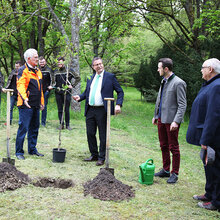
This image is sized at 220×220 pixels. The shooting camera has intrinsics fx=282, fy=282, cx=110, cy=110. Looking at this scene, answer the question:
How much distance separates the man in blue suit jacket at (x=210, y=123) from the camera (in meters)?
3.67

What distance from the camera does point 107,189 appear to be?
429 cm

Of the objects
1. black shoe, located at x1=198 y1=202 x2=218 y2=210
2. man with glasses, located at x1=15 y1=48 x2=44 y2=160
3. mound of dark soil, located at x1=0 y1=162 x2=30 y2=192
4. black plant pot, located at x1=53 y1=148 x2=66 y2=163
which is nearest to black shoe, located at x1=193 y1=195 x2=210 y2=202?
black shoe, located at x1=198 y1=202 x2=218 y2=210

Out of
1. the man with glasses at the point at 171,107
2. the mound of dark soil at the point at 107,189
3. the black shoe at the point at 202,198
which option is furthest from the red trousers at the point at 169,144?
the mound of dark soil at the point at 107,189

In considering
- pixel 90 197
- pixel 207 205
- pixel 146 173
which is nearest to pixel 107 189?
pixel 90 197

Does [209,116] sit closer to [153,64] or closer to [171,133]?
[171,133]

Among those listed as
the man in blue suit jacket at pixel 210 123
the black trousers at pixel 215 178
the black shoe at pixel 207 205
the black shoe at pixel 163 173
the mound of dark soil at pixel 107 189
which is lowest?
the black shoe at pixel 163 173

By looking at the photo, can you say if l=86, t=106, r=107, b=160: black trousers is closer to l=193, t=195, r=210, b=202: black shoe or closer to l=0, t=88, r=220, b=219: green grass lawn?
l=0, t=88, r=220, b=219: green grass lawn

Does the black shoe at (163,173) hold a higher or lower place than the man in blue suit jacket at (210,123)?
lower

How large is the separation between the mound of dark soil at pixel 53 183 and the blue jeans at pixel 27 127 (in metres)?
1.47

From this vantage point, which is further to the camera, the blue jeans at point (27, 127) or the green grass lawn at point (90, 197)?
the blue jeans at point (27, 127)

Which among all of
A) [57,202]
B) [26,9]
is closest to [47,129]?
[57,202]

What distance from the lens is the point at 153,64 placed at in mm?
24156

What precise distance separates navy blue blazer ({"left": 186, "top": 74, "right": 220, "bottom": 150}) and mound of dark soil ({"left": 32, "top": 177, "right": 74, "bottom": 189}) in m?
2.13

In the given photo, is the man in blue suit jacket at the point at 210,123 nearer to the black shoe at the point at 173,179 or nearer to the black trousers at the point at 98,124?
the black shoe at the point at 173,179
